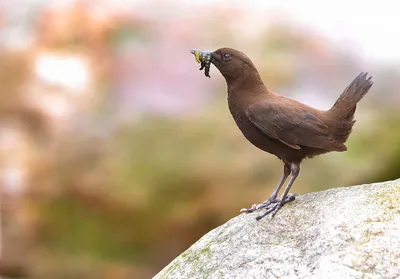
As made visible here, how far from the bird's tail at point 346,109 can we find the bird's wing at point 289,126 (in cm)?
9

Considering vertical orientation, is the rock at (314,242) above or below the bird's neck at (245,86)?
below

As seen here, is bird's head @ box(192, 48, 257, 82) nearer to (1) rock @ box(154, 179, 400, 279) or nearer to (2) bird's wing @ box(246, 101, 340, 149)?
(2) bird's wing @ box(246, 101, 340, 149)

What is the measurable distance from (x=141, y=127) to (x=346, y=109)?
3780mm

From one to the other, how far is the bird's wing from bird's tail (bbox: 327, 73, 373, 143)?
0.29 ft

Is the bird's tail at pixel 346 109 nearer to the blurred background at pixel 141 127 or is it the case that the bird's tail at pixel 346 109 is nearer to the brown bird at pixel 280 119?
the brown bird at pixel 280 119

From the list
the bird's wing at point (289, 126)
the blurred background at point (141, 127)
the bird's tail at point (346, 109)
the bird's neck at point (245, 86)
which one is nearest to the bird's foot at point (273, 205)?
the bird's wing at point (289, 126)

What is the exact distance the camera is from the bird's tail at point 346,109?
3148 millimetres

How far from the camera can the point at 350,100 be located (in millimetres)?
3160

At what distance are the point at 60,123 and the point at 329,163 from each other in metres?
3.01

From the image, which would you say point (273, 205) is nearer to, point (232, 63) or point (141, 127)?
point (232, 63)

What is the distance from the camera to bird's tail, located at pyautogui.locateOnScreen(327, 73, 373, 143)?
3.15 metres

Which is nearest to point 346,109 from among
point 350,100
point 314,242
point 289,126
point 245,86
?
point 350,100

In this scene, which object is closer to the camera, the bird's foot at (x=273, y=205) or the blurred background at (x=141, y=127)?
the bird's foot at (x=273, y=205)

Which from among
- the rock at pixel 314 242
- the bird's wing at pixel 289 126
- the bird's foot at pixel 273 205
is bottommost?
the rock at pixel 314 242
